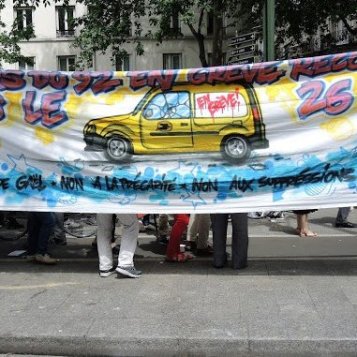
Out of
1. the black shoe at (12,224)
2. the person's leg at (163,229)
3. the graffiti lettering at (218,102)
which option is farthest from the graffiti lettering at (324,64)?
the black shoe at (12,224)

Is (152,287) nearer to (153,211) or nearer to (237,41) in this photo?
(153,211)

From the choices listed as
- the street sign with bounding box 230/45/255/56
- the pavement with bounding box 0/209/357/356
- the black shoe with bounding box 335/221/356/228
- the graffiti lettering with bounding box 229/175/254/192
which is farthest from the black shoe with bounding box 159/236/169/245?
the street sign with bounding box 230/45/255/56

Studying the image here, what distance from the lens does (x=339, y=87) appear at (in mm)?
5699

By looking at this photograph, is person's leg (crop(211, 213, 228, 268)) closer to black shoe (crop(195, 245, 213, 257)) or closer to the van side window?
black shoe (crop(195, 245, 213, 257))

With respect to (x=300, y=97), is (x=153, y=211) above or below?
below

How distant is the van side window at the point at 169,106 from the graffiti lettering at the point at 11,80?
1.42 metres

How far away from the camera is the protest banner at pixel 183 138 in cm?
574

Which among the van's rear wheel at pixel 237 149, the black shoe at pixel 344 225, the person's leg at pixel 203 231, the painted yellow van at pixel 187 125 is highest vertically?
the painted yellow van at pixel 187 125

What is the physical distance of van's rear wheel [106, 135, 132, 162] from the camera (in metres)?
5.98

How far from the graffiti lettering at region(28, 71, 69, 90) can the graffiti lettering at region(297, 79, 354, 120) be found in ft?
8.29

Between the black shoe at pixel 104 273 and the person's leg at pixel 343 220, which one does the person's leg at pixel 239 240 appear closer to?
the black shoe at pixel 104 273

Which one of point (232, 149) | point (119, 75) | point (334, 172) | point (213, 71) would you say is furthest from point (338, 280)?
point (119, 75)

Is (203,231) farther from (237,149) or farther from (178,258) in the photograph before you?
(237,149)

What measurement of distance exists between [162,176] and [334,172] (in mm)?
1817
